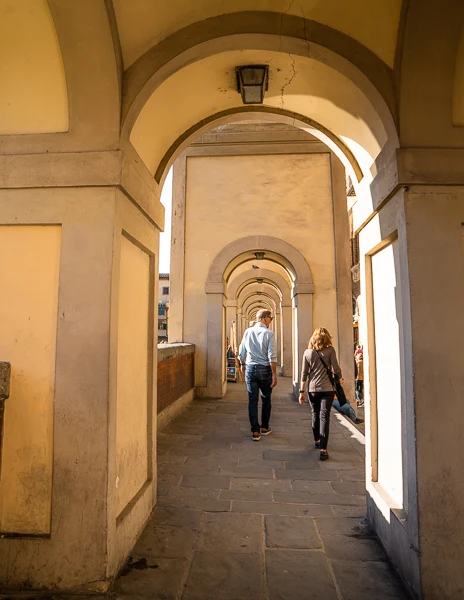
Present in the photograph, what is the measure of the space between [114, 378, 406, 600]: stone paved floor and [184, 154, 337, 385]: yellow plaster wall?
5.57 m

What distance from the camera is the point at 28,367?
257 centimetres

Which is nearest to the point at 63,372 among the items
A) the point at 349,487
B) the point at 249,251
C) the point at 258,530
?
the point at 258,530

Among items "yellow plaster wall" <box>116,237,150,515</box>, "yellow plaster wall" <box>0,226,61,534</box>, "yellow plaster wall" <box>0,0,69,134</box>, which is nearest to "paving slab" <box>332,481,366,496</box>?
"yellow plaster wall" <box>116,237,150,515</box>

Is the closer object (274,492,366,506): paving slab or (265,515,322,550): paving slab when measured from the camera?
(265,515,322,550): paving slab

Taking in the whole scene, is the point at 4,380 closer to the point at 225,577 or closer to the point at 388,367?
the point at 225,577

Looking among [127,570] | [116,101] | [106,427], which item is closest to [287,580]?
[127,570]

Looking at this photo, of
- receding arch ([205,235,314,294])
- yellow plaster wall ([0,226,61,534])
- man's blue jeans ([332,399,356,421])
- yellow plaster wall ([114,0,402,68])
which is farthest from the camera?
receding arch ([205,235,314,294])

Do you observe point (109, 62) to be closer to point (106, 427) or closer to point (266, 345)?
point (106, 427)

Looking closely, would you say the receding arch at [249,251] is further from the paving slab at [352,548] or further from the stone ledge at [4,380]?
the stone ledge at [4,380]

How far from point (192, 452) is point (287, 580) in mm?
2918

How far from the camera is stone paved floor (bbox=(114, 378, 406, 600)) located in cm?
243

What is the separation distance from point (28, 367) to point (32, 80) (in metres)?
1.95

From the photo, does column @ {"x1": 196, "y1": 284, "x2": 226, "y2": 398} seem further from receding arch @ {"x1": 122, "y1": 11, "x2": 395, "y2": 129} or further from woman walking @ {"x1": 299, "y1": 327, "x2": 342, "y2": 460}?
receding arch @ {"x1": 122, "y1": 11, "x2": 395, "y2": 129}

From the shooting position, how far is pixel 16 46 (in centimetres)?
260
